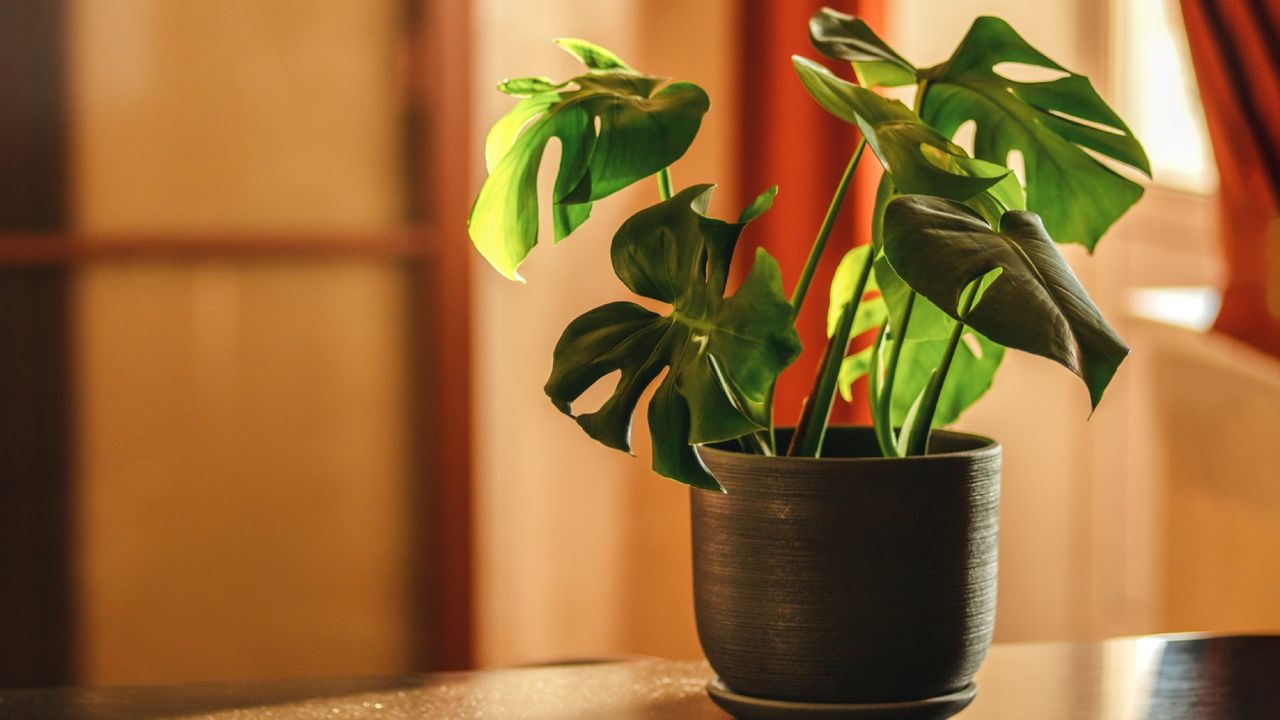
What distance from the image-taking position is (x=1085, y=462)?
254 cm

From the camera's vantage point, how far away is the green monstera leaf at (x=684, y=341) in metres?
0.69

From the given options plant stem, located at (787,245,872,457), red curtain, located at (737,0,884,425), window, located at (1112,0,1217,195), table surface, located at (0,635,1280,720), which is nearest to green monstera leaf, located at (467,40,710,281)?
plant stem, located at (787,245,872,457)

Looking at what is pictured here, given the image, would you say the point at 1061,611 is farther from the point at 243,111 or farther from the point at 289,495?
the point at 243,111

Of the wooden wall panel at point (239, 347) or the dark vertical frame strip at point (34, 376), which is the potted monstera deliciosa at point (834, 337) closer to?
the wooden wall panel at point (239, 347)

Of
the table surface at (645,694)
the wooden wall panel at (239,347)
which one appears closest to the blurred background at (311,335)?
the wooden wall panel at (239,347)

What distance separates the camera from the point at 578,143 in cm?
84

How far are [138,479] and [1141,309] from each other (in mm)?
1834

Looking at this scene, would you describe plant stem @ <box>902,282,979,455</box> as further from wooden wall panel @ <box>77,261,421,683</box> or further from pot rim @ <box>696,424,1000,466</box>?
wooden wall panel @ <box>77,261,421,683</box>

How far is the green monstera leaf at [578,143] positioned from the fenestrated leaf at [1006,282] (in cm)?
19

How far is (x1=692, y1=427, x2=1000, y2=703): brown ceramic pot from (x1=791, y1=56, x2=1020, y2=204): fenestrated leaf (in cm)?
15

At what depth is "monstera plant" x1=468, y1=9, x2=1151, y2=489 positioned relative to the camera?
62 centimetres

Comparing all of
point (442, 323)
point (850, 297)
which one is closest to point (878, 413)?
point (850, 297)

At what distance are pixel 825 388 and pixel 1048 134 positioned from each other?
0.73 feet

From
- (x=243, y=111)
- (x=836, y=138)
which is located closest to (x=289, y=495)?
(x=243, y=111)
